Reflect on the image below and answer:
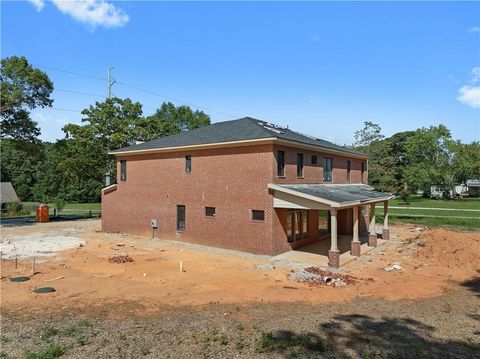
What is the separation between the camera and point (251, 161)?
62.5 feet

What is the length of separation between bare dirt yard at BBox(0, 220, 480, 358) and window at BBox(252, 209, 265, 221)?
84.7 inches

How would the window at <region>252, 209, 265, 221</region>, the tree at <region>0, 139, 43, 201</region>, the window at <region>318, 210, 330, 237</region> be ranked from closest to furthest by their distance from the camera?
the window at <region>252, 209, 265, 221</region> < the window at <region>318, 210, 330, 237</region> < the tree at <region>0, 139, 43, 201</region>

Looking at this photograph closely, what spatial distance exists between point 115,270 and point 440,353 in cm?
→ 1257

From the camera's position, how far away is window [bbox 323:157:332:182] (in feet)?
78.3

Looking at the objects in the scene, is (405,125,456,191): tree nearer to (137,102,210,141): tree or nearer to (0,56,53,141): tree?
(137,102,210,141): tree

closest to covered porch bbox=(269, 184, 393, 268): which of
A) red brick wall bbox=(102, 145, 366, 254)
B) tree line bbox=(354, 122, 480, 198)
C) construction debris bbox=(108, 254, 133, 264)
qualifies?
red brick wall bbox=(102, 145, 366, 254)

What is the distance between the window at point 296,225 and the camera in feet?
64.5

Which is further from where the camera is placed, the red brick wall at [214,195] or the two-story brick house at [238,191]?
the red brick wall at [214,195]

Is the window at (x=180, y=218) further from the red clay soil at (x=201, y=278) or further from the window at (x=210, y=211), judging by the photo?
the window at (x=210, y=211)

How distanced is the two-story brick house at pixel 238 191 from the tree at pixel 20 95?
375 inches

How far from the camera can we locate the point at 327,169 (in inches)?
958

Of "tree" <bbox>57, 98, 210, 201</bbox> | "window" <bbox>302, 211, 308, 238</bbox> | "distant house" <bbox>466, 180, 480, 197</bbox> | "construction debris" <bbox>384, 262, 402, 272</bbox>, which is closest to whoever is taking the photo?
"construction debris" <bbox>384, 262, 402, 272</bbox>

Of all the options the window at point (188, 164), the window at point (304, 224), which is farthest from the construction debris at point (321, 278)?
the window at point (188, 164)

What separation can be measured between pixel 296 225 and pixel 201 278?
8.01 m
